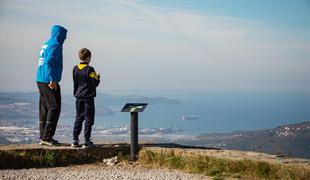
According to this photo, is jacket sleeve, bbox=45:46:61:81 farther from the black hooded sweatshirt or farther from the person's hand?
the black hooded sweatshirt

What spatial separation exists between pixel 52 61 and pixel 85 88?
0.75 m

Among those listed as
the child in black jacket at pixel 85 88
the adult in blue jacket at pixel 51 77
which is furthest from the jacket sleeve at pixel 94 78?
the adult in blue jacket at pixel 51 77

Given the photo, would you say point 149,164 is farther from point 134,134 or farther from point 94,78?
point 94,78

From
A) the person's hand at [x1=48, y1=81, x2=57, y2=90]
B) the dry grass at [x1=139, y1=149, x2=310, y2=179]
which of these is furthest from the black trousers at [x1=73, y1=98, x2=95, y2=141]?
the dry grass at [x1=139, y1=149, x2=310, y2=179]

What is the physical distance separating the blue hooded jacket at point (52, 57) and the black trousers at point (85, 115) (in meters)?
0.62

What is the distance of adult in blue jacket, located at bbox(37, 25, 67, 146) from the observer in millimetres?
8477

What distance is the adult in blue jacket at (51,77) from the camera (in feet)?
27.8

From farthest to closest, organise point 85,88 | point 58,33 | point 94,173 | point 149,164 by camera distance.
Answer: point 58,33 < point 85,88 < point 149,164 < point 94,173

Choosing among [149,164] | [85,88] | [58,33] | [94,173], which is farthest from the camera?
[58,33]

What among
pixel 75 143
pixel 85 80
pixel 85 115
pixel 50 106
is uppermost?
pixel 85 80

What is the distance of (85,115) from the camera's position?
860 centimetres

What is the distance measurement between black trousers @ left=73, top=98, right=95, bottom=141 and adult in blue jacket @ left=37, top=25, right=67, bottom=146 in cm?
37

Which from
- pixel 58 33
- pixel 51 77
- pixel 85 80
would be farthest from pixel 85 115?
pixel 58 33

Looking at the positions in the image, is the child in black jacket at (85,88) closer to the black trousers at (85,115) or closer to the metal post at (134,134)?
the black trousers at (85,115)
